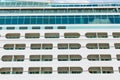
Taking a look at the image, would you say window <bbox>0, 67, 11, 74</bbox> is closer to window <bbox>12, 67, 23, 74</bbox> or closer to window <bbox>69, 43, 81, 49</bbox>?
window <bbox>12, 67, 23, 74</bbox>

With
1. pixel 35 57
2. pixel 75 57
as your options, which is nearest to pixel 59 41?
pixel 75 57

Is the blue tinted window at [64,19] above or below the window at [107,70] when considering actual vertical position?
above

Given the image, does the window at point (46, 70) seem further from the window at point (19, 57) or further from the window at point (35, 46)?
the window at point (35, 46)

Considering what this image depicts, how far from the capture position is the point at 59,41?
89.2ft

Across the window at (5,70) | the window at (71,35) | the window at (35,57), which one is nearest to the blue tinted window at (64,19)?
the window at (71,35)

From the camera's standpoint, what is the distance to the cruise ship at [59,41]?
25.8 metres

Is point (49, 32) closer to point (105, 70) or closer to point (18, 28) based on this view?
point (18, 28)

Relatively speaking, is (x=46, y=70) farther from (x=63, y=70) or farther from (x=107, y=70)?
(x=107, y=70)

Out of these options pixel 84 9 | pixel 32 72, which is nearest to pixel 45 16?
pixel 84 9

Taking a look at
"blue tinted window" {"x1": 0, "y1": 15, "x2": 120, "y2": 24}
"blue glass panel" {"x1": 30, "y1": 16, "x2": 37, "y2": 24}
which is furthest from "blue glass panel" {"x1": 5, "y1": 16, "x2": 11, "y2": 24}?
"blue glass panel" {"x1": 30, "y1": 16, "x2": 37, "y2": 24}

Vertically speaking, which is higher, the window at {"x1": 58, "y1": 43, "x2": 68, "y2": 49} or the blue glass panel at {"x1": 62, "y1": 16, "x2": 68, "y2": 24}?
the blue glass panel at {"x1": 62, "y1": 16, "x2": 68, "y2": 24}

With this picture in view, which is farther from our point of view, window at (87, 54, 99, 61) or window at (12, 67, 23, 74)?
window at (87, 54, 99, 61)

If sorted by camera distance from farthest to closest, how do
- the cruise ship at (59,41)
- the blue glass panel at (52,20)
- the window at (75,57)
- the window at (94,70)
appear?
the blue glass panel at (52,20) < the window at (75,57) < the window at (94,70) < the cruise ship at (59,41)

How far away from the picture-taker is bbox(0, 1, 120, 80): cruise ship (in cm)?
2583
